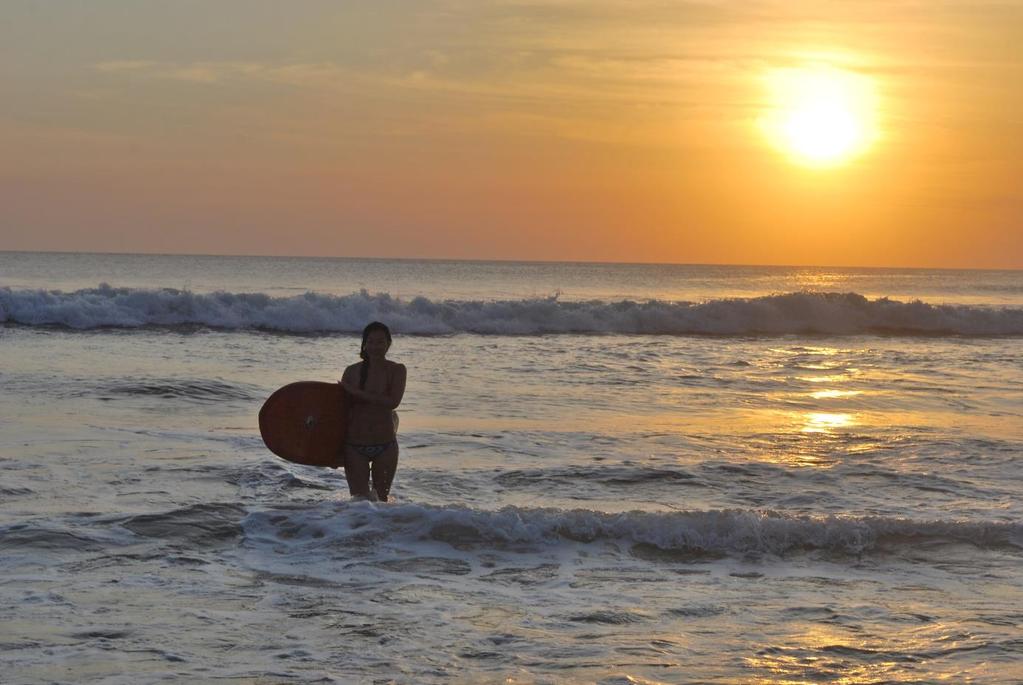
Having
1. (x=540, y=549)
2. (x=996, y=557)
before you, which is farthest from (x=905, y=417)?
(x=540, y=549)

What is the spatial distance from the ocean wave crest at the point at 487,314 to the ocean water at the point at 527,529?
8.43m

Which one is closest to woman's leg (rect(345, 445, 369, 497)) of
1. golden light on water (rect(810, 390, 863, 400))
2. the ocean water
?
the ocean water

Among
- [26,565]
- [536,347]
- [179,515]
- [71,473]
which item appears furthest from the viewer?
[536,347]

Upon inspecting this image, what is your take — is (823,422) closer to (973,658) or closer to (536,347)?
(973,658)

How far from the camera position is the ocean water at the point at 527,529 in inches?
A: 229

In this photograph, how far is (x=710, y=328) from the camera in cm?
3369

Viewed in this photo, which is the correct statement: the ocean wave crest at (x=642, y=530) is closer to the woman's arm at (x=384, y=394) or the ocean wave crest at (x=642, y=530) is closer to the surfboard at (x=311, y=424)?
the surfboard at (x=311, y=424)

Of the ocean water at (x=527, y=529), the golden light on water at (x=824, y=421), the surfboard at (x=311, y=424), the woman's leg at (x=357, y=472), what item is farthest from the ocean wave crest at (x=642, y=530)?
the golden light on water at (x=824, y=421)

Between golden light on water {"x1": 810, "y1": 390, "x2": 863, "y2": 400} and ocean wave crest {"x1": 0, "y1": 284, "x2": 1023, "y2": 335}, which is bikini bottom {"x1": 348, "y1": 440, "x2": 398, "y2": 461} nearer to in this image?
golden light on water {"x1": 810, "y1": 390, "x2": 863, "y2": 400}

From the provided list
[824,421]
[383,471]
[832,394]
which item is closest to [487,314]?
[832,394]

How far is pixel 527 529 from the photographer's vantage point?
27.3 feet

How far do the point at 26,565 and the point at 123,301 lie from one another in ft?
82.9

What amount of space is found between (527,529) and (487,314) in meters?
25.0

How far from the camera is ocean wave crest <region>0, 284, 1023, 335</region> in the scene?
98.8 feet
